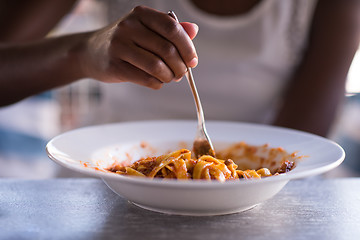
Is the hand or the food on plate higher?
the hand

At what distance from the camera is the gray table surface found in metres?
0.66

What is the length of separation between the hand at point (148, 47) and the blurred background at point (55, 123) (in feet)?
6.89

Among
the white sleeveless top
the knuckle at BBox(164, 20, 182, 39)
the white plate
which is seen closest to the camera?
the white plate

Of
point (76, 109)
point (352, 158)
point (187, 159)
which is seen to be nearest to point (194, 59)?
point (187, 159)

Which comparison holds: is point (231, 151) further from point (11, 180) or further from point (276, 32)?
point (276, 32)

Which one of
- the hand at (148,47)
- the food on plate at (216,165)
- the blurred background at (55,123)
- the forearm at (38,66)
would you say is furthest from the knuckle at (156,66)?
the blurred background at (55,123)

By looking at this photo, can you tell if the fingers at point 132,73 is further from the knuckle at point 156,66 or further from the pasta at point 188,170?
the pasta at point 188,170

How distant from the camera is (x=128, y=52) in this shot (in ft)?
2.67

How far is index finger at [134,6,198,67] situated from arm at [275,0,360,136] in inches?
31.6

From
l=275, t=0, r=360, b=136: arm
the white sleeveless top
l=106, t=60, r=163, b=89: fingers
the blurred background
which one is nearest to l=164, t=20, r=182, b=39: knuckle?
l=106, t=60, r=163, b=89: fingers

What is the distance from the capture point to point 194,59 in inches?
32.3

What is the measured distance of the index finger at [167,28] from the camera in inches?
30.2

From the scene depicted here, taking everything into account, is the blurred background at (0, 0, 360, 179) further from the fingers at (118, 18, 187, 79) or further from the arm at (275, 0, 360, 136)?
the fingers at (118, 18, 187, 79)

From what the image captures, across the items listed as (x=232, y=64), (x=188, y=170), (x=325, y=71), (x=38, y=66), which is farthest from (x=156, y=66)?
(x=325, y=71)
